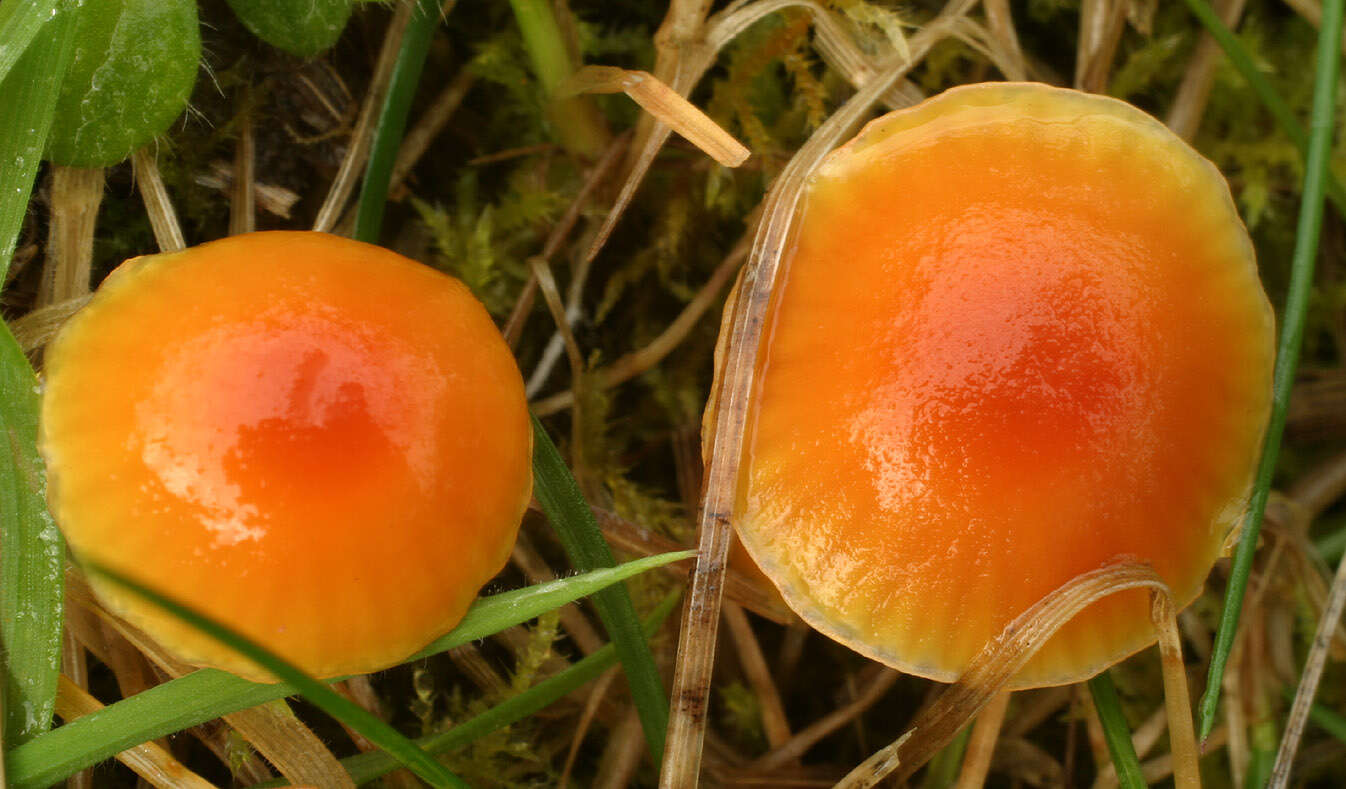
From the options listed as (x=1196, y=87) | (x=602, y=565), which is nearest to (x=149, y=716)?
(x=602, y=565)

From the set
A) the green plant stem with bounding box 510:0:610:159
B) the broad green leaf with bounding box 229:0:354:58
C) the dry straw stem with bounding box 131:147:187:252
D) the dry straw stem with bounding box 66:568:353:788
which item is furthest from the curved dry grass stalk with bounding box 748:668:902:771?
the broad green leaf with bounding box 229:0:354:58

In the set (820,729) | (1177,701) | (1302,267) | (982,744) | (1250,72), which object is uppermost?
(1250,72)

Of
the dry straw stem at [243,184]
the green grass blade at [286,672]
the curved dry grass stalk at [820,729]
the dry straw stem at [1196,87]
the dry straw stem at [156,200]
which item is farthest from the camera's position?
the dry straw stem at [1196,87]

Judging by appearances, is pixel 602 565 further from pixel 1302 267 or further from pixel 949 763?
pixel 1302 267

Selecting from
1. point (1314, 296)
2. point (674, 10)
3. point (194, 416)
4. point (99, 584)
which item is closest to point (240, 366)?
point (194, 416)

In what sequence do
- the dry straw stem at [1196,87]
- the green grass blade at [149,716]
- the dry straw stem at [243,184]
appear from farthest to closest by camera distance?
the dry straw stem at [1196,87], the dry straw stem at [243,184], the green grass blade at [149,716]

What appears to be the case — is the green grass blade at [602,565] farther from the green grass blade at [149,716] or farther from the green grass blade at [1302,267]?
the green grass blade at [1302,267]

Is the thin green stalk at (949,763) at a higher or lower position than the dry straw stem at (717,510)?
lower

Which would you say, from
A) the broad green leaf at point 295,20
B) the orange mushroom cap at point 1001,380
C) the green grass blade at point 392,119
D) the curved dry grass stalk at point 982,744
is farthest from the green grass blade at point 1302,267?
the broad green leaf at point 295,20
